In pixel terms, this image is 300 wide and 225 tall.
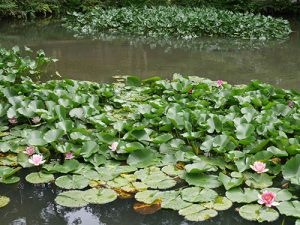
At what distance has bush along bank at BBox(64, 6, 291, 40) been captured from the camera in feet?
29.9

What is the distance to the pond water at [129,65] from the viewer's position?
2.28 metres

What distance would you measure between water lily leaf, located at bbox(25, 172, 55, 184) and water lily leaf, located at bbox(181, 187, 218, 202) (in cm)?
82

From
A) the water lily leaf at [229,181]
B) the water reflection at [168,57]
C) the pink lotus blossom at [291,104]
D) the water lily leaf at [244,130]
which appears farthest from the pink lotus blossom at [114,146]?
the water reflection at [168,57]

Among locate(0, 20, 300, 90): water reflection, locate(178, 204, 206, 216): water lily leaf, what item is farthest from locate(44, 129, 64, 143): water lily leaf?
locate(0, 20, 300, 90): water reflection

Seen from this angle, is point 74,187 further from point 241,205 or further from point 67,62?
point 67,62

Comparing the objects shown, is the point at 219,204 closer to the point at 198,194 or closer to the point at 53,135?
the point at 198,194

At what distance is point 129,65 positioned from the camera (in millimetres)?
6238

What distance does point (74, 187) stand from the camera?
247 centimetres

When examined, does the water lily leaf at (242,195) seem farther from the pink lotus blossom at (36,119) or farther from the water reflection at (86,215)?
the pink lotus blossom at (36,119)

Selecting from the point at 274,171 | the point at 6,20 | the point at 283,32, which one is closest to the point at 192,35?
the point at 283,32

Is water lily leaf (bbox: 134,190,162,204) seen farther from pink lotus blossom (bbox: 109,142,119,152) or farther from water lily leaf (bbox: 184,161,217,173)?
pink lotus blossom (bbox: 109,142,119,152)

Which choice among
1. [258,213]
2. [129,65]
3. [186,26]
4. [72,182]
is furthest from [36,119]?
[186,26]

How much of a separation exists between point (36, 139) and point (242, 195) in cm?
139

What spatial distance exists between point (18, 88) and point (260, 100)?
2.13 m
